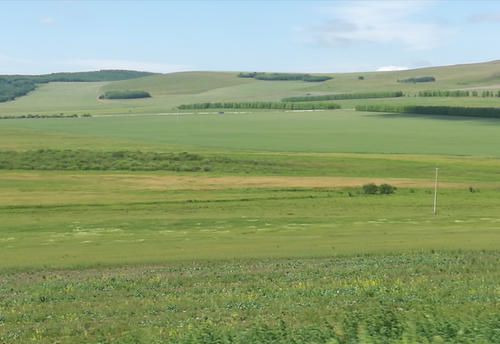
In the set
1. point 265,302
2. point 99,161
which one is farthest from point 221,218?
point 99,161

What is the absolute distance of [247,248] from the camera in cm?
2733

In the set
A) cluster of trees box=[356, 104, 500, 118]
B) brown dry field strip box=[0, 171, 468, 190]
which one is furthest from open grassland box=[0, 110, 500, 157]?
brown dry field strip box=[0, 171, 468, 190]

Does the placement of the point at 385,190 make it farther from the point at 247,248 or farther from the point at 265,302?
the point at 265,302

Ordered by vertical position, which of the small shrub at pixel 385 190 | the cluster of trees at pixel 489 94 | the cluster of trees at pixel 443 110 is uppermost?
the cluster of trees at pixel 489 94

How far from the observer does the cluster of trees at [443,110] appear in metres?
141

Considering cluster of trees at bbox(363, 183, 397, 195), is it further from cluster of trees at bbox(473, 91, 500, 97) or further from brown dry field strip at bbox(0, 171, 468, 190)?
cluster of trees at bbox(473, 91, 500, 97)

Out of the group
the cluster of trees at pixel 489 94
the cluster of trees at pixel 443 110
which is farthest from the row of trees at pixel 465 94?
the cluster of trees at pixel 443 110

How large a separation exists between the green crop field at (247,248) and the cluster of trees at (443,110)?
6066 centimetres

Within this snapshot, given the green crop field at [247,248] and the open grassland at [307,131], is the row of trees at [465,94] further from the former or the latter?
the green crop field at [247,248]

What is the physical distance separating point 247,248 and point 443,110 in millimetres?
129007

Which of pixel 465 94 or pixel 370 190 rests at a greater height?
pixel 465 94

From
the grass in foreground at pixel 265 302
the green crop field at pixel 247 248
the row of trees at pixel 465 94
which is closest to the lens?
the grass in foreground at pixel 265 302

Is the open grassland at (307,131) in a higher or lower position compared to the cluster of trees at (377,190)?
higher

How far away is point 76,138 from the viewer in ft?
379
